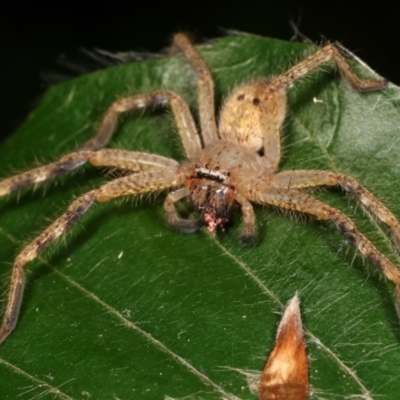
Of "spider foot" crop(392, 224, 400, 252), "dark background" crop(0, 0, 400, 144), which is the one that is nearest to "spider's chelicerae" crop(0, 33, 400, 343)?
"spider foot" crop(392, 224, 400, 252)

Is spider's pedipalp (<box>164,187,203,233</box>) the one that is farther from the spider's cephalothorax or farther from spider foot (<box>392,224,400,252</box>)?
spider foot (<box>392,224,400,252</box>)

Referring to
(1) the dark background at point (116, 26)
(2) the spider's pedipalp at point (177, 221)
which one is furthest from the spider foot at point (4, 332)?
(1) the dark background at point (116, 26)

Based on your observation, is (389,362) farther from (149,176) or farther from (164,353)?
(149,176)

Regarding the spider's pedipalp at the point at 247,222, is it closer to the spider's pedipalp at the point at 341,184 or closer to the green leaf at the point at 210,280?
the green leaf at the point at 210,280

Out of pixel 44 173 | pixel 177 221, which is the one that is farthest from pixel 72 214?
pixel 177 221

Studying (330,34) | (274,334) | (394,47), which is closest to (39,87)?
(330,34)

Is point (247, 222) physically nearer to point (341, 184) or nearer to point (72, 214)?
point (341, 184)

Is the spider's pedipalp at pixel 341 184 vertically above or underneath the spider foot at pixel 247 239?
above
